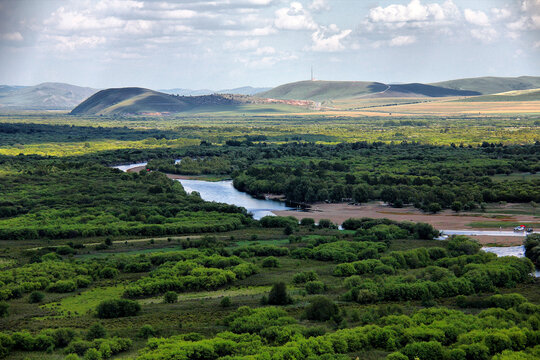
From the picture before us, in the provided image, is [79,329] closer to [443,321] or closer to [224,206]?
Result: [443,321]

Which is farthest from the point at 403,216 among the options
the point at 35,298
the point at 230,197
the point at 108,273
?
the point at 35,298

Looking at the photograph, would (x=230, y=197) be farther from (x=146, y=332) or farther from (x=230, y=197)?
(x=146, y=332)

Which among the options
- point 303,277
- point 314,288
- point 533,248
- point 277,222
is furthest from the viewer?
point 277,222

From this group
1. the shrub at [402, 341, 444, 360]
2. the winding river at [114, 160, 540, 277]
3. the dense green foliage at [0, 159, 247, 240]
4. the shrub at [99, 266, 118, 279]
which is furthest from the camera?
the winding river at [114, 160, 540, 277]

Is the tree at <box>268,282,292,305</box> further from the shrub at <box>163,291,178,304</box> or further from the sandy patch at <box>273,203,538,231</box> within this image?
the sandy patch at <box>273,203,538,231</box>

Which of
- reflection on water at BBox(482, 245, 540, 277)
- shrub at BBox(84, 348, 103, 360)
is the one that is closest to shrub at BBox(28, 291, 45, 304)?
shrub at BBox(84, 348, 103, 360)

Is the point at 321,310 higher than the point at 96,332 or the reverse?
the reverse

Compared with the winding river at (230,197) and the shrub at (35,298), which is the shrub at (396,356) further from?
the winding river at (230,197)
